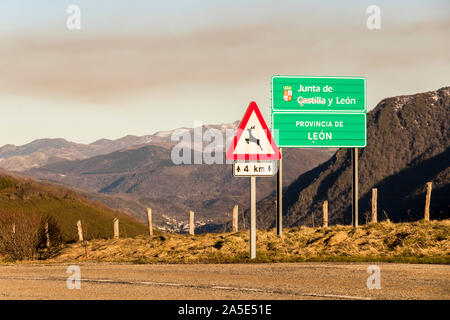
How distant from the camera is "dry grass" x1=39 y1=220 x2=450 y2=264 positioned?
1603 cm

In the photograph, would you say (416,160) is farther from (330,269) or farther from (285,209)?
(330,269)

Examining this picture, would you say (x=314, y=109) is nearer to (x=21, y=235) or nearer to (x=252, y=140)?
(x=252, y=140)

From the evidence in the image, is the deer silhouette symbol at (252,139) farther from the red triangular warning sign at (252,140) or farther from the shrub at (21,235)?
the shrub at (21,235)

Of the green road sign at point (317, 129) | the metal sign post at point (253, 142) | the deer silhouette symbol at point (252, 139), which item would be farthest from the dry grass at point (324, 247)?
the green road sign at point (317, 129)

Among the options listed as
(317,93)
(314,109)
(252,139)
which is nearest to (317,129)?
(314,109)

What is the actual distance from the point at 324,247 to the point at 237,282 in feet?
28.8

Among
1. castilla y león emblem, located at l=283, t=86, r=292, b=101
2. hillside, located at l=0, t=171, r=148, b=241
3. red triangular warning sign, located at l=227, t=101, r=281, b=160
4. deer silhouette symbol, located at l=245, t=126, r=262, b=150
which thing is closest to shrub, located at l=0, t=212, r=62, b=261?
castilla y león emblem, located at l=283, t=86, r=292, b=101

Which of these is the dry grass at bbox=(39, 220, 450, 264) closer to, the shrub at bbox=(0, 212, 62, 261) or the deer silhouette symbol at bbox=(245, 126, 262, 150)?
the deer silhouette symbol at bbox=(245, 126, 262, 150)

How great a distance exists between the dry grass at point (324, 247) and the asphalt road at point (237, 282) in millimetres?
2304

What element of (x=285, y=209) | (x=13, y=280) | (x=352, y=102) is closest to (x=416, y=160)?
(x=285, y=209)

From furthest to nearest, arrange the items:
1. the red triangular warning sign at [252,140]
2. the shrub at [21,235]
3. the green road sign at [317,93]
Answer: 1. the shrub at [21,235]
2. the green road sign at [317,93]
3. the red triangular warning sign at [252,140]

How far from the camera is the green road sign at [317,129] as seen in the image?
22.9 m

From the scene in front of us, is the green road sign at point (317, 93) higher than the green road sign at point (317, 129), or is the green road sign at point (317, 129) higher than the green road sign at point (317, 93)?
the green road sign at point (317, 93)

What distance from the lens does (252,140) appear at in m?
14.1
